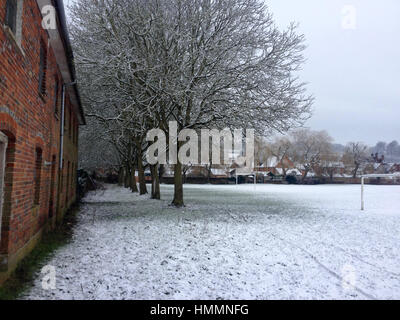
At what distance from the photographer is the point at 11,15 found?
16.8ft

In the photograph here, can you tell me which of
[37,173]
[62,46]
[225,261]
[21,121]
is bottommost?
[225,261]

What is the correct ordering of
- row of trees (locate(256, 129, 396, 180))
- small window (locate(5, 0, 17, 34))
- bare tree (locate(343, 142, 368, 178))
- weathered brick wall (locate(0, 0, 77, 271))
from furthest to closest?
bare tree (locate(343, 142, 368, 178)) < row of trees (locate(256, 129, 396, 180)) < small window (locate(5, 0, 17, 34)) < weathered brick wall (locate(0, 0, 77, 271))

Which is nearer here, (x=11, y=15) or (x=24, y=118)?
(x=11, y=15)

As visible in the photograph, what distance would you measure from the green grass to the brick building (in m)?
0.16

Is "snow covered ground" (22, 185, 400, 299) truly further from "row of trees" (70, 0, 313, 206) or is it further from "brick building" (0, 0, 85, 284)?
"row of trees" (70, 0, 313, 206)

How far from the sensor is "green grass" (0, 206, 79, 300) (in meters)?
4.70

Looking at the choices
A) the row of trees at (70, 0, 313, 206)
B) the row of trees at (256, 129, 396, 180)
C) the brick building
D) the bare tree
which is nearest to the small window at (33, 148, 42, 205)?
the brick building

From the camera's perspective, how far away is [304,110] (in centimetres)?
1380

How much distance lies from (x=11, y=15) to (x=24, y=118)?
5.20 ft

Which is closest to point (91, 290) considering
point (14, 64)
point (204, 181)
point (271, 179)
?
point (14, 64)

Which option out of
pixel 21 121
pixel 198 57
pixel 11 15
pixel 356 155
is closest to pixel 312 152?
pixel 356 155

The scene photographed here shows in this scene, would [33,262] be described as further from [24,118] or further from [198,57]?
[198,57]

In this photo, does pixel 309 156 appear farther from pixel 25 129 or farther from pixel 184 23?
pixel 25 129
